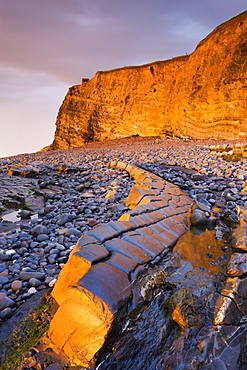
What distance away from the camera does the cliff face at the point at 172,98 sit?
50.0 ft

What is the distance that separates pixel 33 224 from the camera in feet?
11.8

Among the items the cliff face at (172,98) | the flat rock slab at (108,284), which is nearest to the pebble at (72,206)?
the flat rock slab at (108,284)

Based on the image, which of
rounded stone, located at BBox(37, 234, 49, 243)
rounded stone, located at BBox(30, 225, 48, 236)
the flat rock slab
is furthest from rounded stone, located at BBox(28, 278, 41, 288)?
rounded stone, located at BBox(30, 225, 48, 236)

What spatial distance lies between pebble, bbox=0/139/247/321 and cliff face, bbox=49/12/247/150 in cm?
953

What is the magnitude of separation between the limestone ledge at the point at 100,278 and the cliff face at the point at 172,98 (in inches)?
560

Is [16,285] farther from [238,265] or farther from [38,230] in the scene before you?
[238,265]

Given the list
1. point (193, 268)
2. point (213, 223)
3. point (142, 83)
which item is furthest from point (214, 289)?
point (142, 83)

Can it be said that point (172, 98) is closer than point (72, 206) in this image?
No

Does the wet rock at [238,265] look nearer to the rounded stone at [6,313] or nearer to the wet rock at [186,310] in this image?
the wet rock at [186,310]

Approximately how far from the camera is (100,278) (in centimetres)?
160

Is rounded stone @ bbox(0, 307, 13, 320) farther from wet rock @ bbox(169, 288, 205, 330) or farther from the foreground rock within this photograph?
wet rock @ bbox(169, 288, 205, 330)

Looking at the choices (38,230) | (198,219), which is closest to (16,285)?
(38,230)

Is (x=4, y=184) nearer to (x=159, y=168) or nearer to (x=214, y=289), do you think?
(x=159, y=168)

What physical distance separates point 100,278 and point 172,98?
66.7ft
